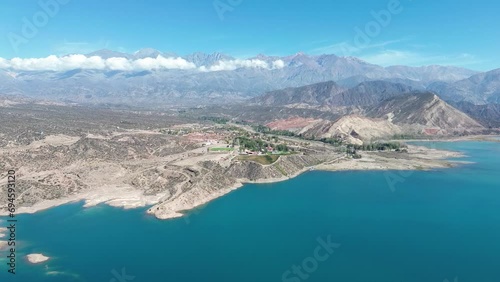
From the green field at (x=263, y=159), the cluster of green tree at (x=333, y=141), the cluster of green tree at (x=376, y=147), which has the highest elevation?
the green field at (x=263, y=159)

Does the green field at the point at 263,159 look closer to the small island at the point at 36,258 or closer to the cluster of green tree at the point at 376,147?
the cluster of green tree at the point at 376,147

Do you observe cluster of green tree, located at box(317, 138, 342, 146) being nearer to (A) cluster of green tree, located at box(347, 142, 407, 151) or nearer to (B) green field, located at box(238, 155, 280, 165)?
(A) cluster of green tree, located at box(347, 142, 407, 151)

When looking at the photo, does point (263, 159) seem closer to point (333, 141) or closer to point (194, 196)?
point (194, 196)

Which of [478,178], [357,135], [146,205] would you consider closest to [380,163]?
[478,178]

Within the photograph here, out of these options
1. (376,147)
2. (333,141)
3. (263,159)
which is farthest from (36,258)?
(333,141)

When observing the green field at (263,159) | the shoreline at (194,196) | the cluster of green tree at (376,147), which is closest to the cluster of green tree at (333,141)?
the cluster of green tree at (376,147)

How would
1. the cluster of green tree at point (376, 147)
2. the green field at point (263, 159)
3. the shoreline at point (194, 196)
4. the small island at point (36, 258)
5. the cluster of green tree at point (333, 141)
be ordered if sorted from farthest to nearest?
the cluster of green tree at point (333, 141)
the cluster of green tree at point (376, 147)
the green field at point (263, 159)
the shoreline at point (194, 196)
the small island at point (36, 258)

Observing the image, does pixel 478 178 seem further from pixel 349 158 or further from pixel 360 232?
pixel 360 232

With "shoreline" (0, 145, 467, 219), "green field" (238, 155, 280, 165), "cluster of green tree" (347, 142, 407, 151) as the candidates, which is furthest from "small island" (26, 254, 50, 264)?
"cluster of green tree" (347, 142, 407, 151)
